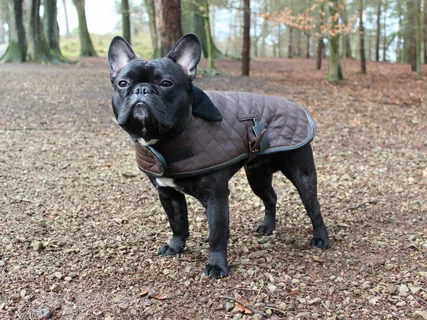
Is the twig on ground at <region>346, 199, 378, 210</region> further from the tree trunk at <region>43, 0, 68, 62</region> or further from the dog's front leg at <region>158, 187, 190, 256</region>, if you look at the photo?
the tree trunk at <region>43, 0, 68, 62</region>

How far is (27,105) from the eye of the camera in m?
10.3

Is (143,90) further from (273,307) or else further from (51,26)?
(51,26)

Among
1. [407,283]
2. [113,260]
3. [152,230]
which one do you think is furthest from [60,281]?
[407,283]

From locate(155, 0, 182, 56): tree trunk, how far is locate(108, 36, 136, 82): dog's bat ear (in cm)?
887

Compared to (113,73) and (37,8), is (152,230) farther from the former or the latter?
(37,8)

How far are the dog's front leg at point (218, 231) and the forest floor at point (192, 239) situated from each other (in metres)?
0.11

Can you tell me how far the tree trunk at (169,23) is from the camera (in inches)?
475

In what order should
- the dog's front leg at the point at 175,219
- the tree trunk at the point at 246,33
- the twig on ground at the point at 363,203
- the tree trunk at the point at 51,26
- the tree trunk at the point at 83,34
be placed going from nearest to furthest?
the dog's front leg at the point at 175,219
the twig on ground at the point at 363,203
the tree trunk at the point at 246,33
the tree trunk at the point at 51,26
the tree trunk at the point at 83,34

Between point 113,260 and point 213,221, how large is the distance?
3.43 feet

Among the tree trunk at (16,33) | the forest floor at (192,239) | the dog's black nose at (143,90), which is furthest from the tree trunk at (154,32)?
the dog's black nose at (143,90)

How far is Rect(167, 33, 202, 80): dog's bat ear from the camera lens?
10.6 ft

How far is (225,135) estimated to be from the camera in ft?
11.1

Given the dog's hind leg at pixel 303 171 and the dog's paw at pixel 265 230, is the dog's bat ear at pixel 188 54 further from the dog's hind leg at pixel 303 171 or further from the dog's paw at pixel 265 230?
the dog's paw at pixel 265 230

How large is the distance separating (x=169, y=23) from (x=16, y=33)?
29.4 feet
